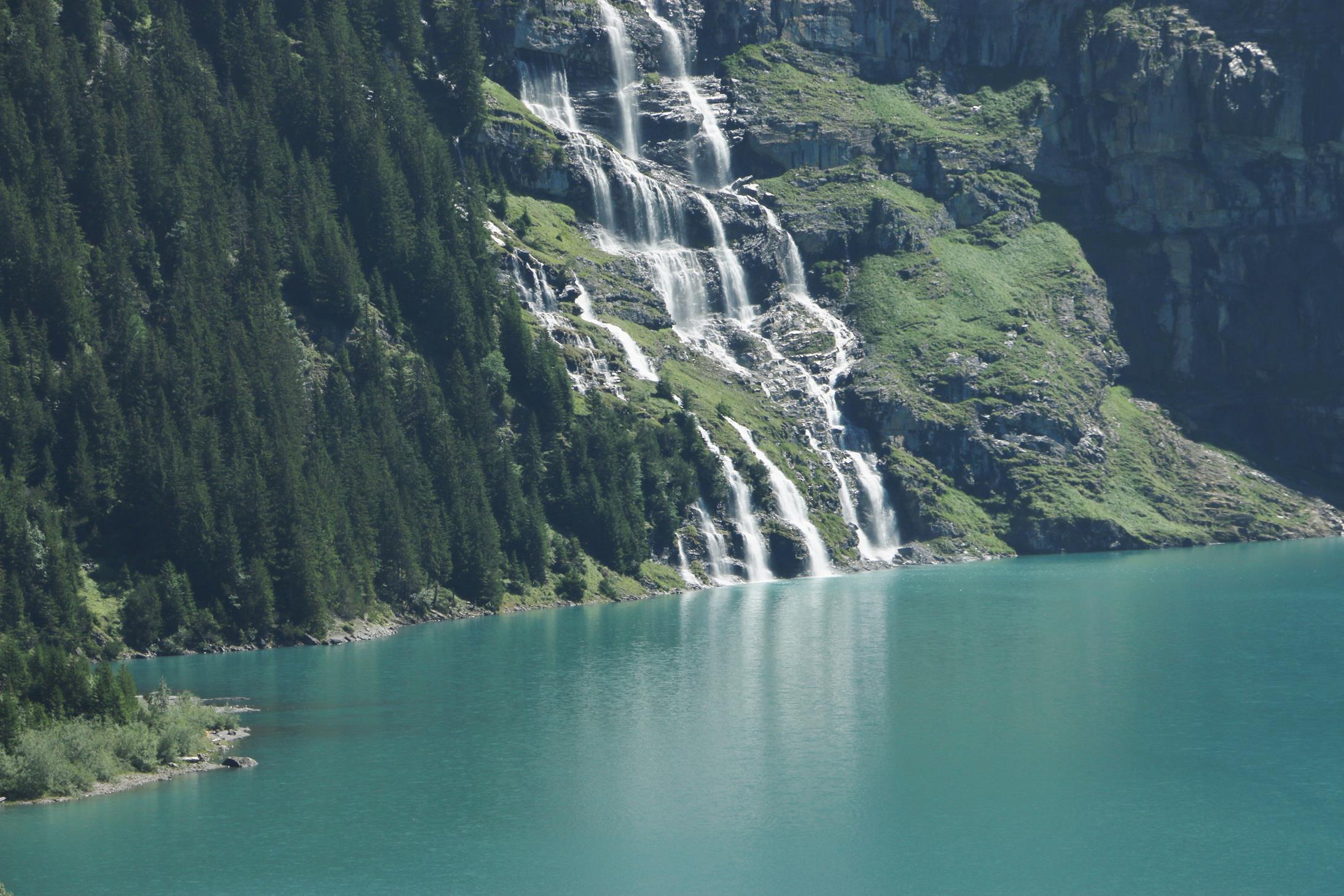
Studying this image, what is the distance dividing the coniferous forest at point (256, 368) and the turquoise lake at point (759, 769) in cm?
1047

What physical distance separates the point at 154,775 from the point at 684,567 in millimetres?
96502

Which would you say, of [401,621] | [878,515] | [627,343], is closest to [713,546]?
[878,515]

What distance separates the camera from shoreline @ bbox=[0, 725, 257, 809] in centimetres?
7269

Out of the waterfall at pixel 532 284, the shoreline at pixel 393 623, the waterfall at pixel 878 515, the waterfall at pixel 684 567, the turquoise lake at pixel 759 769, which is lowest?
the turquoise lake at pixel 759 769

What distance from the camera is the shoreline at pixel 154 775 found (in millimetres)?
72688

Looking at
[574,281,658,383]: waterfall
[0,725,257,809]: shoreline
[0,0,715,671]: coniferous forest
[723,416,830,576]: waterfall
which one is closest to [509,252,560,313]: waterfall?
[0,0,715,671]: coniferous forest

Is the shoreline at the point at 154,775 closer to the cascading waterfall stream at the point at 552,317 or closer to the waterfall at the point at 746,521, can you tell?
the waterfall at the point at 746,521

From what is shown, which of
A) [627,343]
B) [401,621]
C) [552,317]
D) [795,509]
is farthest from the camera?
[627,343]

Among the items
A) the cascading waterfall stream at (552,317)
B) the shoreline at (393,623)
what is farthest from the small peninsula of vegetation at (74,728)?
the cascading waterfall stream at (552,317)

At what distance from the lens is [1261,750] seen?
268 feet

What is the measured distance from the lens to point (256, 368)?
144 meters

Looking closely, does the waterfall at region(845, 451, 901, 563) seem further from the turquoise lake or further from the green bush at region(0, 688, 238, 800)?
the green bush at region(0, 688, 238, 800)

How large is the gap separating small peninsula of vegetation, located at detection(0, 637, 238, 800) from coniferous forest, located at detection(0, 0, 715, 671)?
2961 cm

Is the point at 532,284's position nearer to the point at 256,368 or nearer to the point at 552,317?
the point at 552,317
